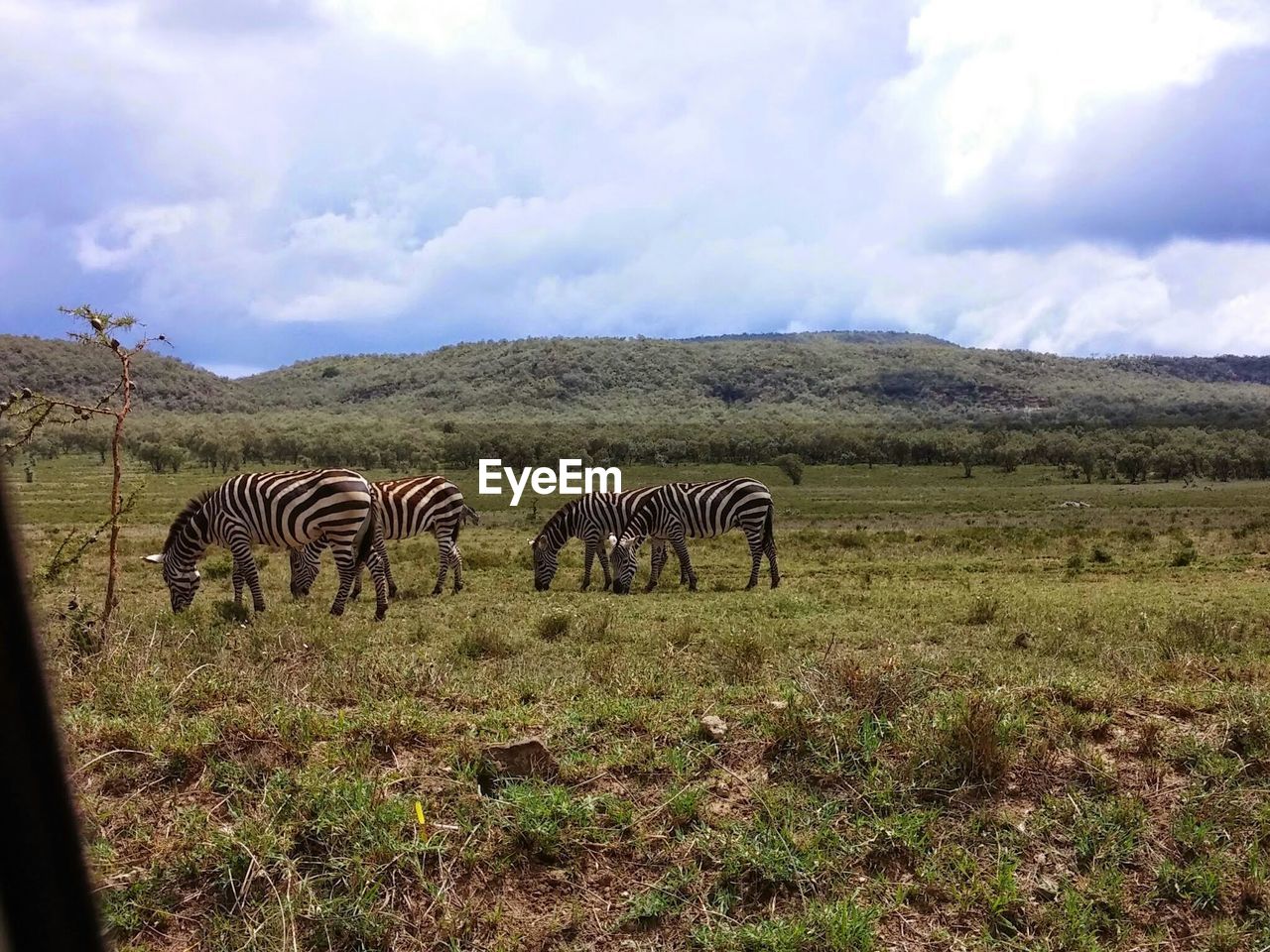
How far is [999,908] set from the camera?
478 cm

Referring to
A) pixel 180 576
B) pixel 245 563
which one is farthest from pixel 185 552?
pixel 245 563

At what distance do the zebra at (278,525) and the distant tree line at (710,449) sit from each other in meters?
58.1

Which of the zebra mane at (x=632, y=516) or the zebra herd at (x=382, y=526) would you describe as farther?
the zebra mane at (x=632, y=516)

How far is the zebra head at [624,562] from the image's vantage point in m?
18.5

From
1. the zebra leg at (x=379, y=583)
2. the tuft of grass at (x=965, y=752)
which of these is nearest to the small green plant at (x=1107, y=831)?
the tuft of grass at (x=965, y=752)

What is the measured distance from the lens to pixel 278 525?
14.5 m

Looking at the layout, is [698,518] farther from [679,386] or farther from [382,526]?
[679,386]

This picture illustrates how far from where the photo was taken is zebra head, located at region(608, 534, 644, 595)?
18.5m

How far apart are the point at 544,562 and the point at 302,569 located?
A: 5053 millimetres

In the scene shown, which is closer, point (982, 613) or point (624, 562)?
point (982, 613)

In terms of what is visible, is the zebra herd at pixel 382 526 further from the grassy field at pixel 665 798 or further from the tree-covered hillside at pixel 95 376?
the tree-covered hillside at pixel 95 376

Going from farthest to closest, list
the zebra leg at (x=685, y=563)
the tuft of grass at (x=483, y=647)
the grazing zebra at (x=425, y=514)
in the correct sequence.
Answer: the zebra leg at (x=685, y=563) → the grazing zebra at (x=425, y=514) → the tuft of grass at (x=483, y=647)

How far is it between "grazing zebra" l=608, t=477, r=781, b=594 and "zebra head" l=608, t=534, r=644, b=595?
5 cm

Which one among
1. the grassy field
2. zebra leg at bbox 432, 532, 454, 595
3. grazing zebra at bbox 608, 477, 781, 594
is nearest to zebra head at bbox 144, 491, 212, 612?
zebra leg at bbox 432, 532, 454, 595
